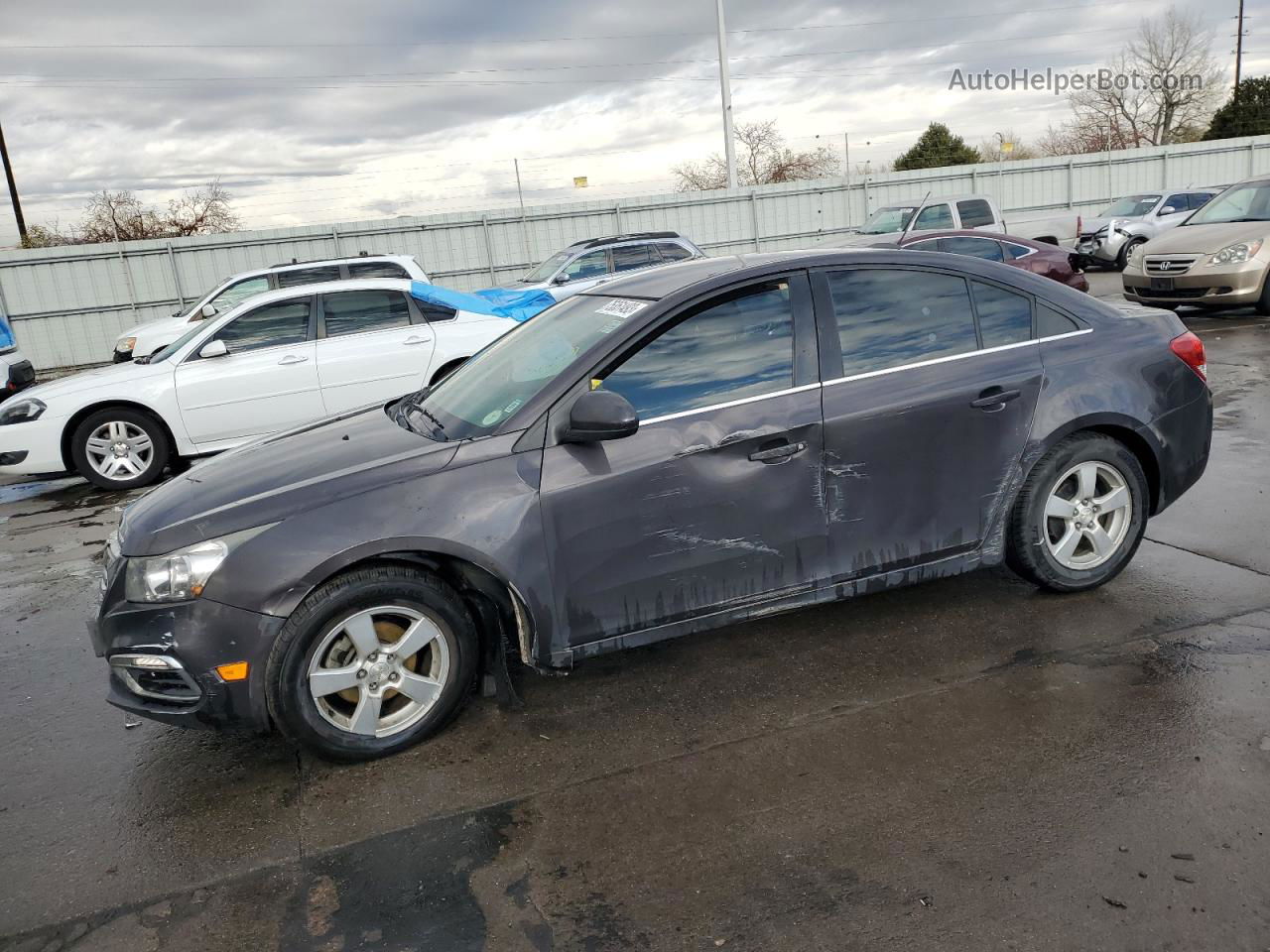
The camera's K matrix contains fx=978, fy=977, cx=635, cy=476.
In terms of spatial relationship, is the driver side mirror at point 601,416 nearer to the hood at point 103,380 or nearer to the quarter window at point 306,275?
the hood at point 103,380

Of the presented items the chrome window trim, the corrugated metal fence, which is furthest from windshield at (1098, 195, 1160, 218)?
the chrome window trim

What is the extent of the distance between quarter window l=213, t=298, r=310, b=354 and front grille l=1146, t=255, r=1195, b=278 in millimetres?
10264

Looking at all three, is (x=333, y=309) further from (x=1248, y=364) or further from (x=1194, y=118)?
(x=1194, y=118)

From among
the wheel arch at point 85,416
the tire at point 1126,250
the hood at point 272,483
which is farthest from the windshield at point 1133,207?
the hood at point 272,483

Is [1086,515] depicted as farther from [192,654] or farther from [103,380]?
[103,380]

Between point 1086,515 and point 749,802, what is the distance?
7.39ft

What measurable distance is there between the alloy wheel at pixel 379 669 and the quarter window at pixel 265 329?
19.5ft

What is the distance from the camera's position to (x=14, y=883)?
3.00 metres

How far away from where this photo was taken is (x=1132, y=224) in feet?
71.1

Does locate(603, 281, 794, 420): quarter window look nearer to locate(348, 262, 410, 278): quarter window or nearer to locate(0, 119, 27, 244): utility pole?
locate(348, 262, 410, 278): quarter window

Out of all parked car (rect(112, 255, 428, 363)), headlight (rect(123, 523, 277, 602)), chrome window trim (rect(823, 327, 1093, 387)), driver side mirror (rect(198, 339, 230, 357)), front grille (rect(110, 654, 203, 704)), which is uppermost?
parked car (rect(112, 255, 428, 363))

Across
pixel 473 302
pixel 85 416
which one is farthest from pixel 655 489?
pixel 85 416

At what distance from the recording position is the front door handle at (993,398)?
13.3 feet

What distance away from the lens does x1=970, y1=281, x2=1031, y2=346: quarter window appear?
4211mm
